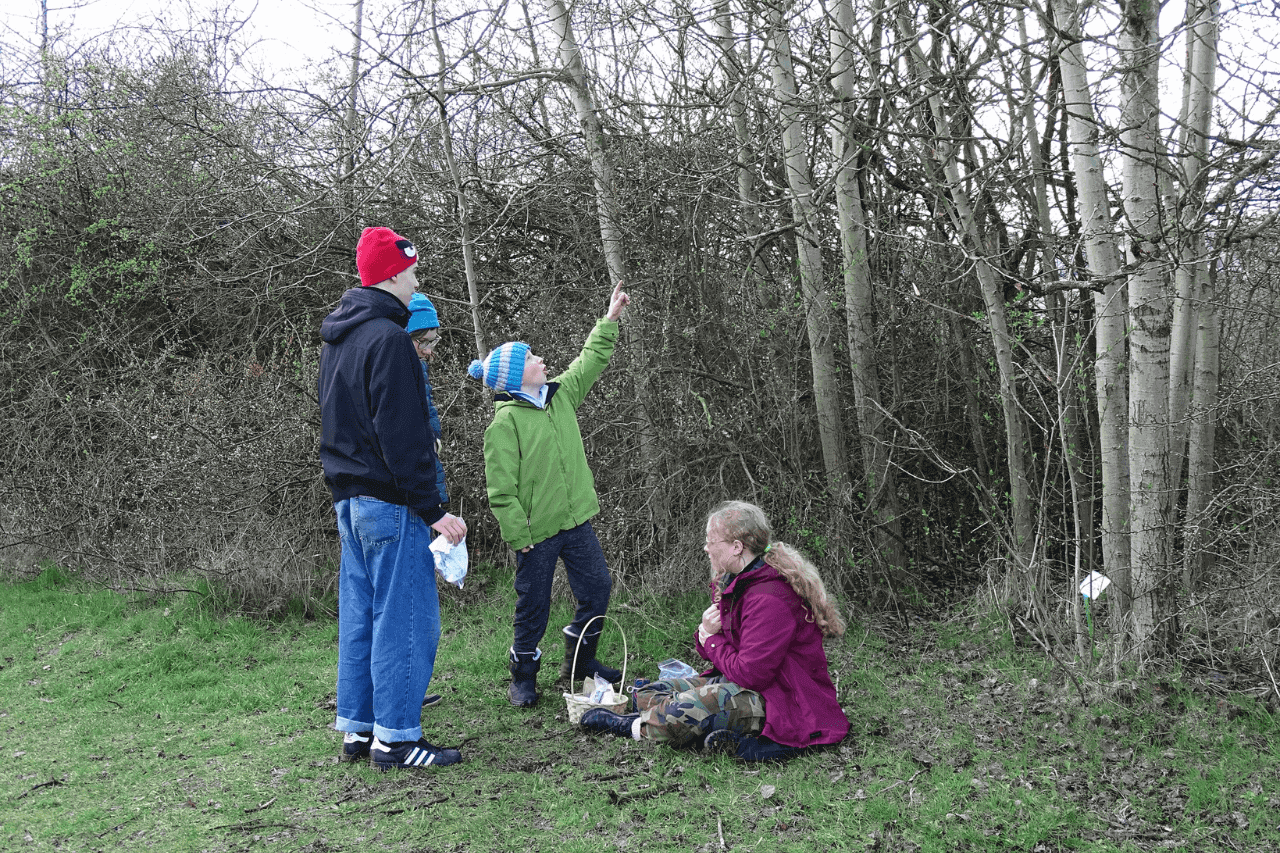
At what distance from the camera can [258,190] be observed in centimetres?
802

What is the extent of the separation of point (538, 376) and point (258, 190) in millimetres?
4789

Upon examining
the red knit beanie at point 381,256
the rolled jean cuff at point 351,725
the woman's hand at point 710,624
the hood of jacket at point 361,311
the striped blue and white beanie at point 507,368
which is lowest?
the rolled jean cuff at point 351,725

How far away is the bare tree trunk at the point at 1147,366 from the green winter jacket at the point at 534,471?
254 cm

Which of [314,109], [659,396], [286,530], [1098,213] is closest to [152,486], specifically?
[286,530]

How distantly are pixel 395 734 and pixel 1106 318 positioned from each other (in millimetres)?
3723

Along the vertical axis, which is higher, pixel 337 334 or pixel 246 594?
pixel 337 334

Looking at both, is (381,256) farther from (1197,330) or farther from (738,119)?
(1197,330)

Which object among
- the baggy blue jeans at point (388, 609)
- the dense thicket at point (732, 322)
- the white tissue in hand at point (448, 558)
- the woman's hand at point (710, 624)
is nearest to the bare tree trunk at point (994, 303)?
the dense thicket at point (732, 322)

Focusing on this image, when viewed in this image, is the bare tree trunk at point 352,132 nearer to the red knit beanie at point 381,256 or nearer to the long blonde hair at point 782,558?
the red knit beanie at point 381,256

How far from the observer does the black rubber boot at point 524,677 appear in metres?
4.77

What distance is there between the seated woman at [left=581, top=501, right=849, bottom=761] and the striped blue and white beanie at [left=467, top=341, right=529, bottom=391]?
117 cm

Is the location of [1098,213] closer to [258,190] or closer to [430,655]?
[430,655]

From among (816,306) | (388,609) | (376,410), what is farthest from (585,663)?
(816,306)

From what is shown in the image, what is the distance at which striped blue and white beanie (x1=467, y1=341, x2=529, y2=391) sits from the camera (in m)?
4.46
